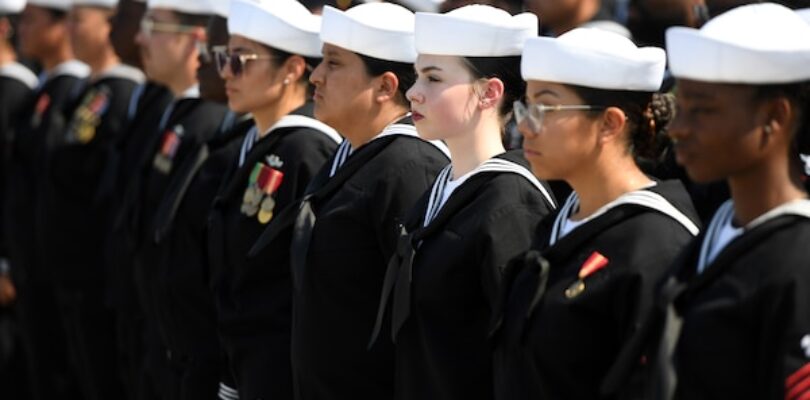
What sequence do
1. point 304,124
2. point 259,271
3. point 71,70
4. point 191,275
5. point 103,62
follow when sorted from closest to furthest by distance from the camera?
point 259,271, point 304,124, point 191,275, point 103,62, point 71,70

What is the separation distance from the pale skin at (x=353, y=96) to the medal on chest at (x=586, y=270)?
1552 millimetres

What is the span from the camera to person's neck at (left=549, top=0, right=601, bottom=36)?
833 centimetres

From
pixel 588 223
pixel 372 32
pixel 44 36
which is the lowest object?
pixel 44 36

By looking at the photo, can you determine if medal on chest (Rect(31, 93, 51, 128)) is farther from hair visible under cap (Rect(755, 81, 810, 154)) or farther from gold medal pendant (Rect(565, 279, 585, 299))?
hair visible under cap (Rect(755, 81, 810, 154))

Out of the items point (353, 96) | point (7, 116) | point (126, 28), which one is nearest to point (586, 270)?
point (353, 96)

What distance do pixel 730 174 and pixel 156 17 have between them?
4.58 m

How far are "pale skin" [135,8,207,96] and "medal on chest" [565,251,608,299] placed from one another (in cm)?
398

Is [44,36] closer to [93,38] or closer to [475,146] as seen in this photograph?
[93,38]

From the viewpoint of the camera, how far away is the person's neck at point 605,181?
4.86 meters

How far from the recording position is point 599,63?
4863 millimetres

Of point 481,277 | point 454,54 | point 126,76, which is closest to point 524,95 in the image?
point 454,54

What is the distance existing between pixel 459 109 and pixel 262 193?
1.42 m

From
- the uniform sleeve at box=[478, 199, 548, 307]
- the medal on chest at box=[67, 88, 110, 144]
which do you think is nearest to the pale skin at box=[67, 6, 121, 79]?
the medal on chest at box=[67, 88, 110, 144]

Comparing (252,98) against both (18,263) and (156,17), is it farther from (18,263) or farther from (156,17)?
(18,263)
